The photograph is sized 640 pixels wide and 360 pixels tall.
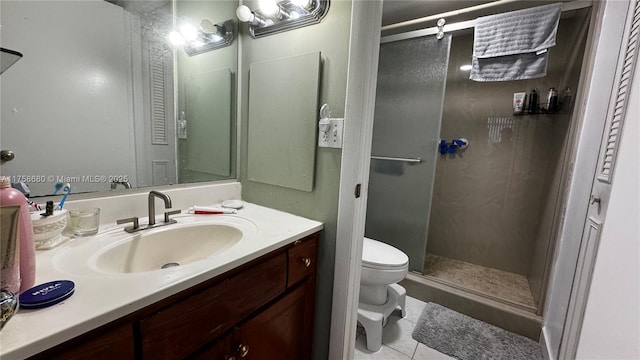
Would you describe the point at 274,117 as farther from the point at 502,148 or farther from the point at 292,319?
the point at 502,148

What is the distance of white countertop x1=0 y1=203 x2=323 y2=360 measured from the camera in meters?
0.37

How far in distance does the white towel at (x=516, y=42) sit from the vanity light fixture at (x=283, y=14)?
1.36 m

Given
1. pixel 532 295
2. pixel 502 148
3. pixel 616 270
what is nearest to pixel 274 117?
pixel 616 270

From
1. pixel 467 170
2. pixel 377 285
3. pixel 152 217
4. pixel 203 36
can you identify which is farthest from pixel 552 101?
pixel 152 217

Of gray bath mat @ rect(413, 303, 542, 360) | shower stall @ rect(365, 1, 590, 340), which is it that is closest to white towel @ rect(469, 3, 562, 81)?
shower stall @ rect(365, 1, 590, 340)

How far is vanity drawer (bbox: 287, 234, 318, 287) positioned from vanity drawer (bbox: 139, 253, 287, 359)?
0.20ft

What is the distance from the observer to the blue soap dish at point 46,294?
415 millimetres

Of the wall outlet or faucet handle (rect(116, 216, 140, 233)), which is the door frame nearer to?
the wall outlet

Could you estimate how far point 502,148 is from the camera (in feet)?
6.83

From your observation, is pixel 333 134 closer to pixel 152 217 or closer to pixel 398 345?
pixel 152 217

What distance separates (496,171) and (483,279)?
88 cm

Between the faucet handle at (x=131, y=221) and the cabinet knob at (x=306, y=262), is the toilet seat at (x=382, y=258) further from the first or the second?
the faucet handle at (x=131, y=221)

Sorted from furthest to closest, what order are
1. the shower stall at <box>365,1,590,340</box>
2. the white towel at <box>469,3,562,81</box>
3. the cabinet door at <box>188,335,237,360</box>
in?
the shower stall at <box>365,1,590,340</box>
the white towel at <box>469,3,562,81</box>
the cabinet door at <box>188,335,237,360</box>

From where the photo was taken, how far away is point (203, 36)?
3.71 feet
